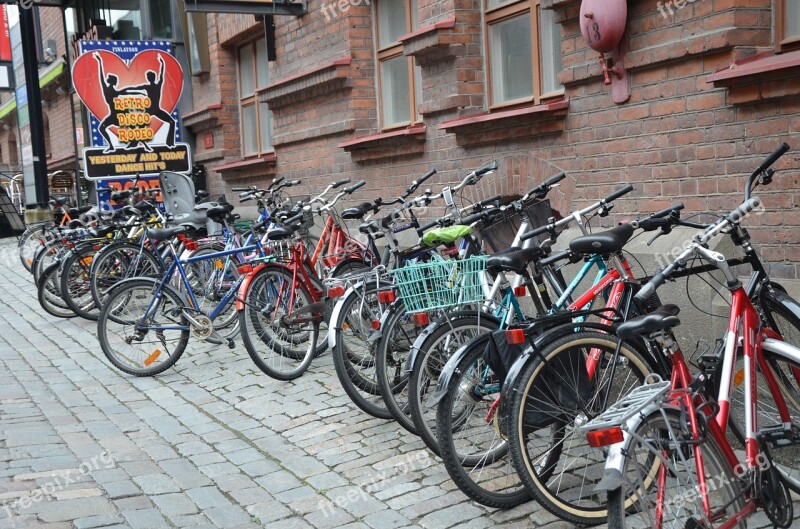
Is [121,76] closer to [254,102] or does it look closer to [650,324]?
[254,102]

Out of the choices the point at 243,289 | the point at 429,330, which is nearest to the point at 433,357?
the point at 429,330

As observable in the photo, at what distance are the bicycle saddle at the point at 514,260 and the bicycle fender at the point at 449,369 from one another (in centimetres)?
30

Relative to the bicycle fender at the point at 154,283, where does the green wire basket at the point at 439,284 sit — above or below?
above

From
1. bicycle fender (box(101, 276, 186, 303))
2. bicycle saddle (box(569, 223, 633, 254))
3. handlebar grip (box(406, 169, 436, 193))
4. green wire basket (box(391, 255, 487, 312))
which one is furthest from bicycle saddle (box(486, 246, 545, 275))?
bicycle fender (box(101, 276, 186, 303))

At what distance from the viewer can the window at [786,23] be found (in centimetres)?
469

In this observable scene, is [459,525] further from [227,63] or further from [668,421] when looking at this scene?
[227,63]

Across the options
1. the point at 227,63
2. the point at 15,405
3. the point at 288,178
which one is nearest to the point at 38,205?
the point at 227,63

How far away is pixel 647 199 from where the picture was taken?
5465 mm

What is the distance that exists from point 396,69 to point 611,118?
3.18m

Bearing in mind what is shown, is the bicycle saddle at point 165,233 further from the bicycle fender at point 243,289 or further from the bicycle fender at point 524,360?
the bicycle fender at point 524,360

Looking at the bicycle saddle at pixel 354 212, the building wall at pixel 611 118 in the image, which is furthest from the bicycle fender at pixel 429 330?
the bicycle saddle at pixel 354 212

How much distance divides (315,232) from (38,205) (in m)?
8.61

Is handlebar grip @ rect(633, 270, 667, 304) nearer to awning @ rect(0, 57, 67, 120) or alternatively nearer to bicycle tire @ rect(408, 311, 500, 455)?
bicycle tire @ rect(408, 311, 500, 455)

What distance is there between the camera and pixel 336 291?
5.43 metres
